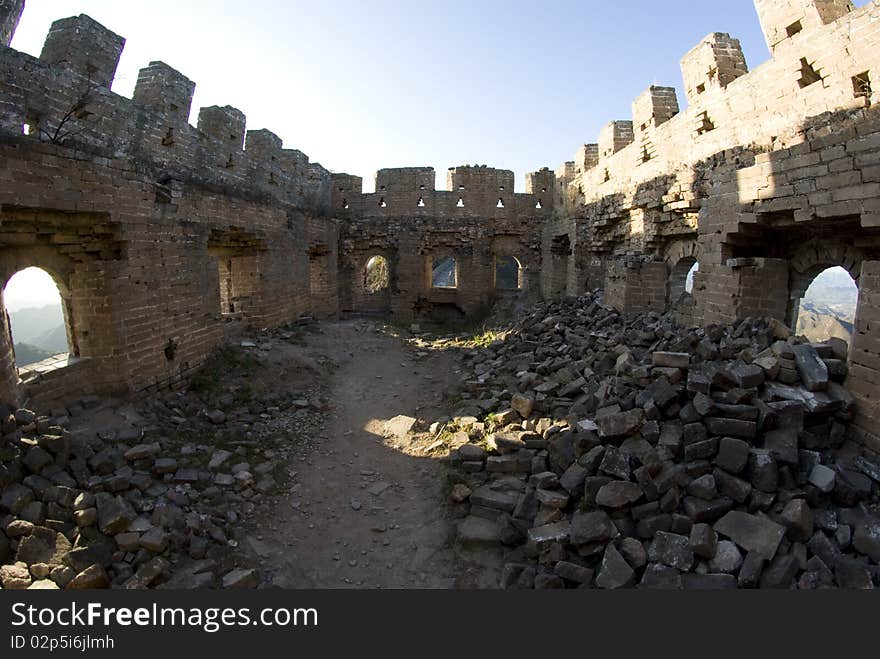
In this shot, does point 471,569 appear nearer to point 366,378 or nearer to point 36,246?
point 366,378

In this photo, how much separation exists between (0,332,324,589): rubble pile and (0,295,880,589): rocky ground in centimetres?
2

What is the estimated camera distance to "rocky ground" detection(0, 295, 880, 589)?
3877 mm

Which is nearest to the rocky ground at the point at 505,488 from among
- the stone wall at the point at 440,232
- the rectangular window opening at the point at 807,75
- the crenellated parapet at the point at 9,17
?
the rectangular window opening at the point at 807,75

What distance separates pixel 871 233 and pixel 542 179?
40.4ft

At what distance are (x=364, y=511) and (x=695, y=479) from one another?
358 centimetres

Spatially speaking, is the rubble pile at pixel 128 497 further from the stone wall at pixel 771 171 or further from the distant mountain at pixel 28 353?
the distant mountain at pixel 28 353

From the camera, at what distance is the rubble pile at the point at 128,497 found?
13.4 ft

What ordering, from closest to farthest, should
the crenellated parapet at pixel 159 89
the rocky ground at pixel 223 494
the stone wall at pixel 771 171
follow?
the rocky ground at pixel 223 494, the stone wall at pixel 771 171, the crenellated parapet at pixel 159 89

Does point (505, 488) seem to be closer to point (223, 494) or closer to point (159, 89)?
point (223, 494)

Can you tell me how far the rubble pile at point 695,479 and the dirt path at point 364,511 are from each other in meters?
0.46

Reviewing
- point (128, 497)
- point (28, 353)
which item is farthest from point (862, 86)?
point (28, 353)

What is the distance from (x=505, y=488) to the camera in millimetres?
5289

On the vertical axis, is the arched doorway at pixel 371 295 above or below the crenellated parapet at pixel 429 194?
below

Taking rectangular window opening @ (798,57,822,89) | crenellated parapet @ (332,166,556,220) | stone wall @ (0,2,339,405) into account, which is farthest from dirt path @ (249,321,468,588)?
crenellated parapet @ (332,166,556,220)
